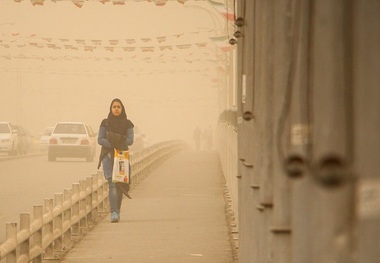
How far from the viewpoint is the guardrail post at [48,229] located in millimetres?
13427

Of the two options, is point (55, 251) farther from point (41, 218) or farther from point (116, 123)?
point (116, 123)

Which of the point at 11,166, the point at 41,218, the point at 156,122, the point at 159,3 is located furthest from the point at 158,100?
the point at 41,218

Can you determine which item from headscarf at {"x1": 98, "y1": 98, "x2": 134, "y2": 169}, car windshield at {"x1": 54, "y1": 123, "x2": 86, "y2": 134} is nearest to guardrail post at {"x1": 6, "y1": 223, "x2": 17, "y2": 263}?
headscarf at {"x1": 98, "y1": 98, "x2": 134, "y2": 169}

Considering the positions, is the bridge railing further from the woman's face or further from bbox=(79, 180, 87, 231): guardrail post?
bbox=(79, 180, 87, 231): guardrail post

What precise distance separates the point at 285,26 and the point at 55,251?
9.32 meters

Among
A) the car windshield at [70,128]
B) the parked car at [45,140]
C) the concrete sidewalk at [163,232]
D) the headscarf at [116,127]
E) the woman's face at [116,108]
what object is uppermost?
the woman's face at [116,108]

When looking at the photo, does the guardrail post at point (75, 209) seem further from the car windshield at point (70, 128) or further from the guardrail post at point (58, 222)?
the car windshield at point (70, 128)

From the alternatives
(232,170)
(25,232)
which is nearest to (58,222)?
(25,232)

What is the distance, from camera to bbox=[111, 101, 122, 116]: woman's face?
18.4 metres

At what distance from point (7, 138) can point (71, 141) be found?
8381 mm

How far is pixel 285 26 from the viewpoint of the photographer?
577 centimetres

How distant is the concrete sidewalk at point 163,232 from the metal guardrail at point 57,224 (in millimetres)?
204

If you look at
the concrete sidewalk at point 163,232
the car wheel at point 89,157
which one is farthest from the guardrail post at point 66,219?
the car wheel at point 89,157

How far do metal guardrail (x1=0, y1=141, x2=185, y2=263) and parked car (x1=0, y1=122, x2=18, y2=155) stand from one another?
3584 cm
